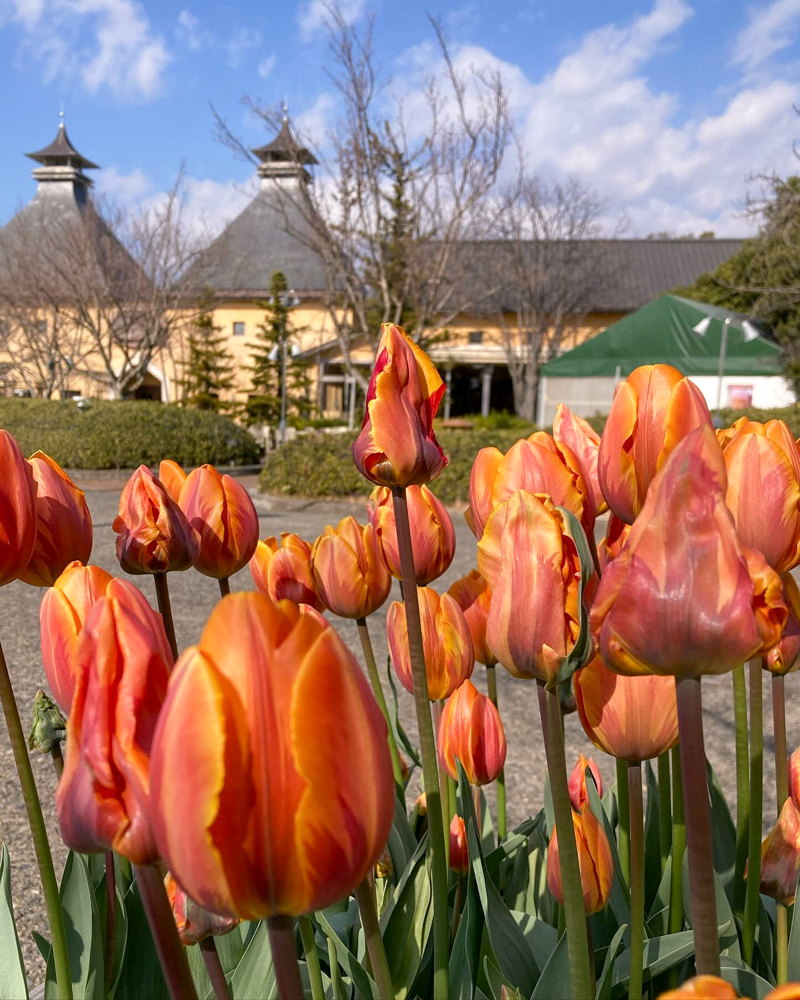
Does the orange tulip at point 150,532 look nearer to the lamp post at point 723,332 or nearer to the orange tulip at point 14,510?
the orange tulip at point 14,510

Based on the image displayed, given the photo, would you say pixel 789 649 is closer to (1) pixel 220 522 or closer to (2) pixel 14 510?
(1) pixel 220 522

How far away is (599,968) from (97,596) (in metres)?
0.78

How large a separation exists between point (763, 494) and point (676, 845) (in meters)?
0.41

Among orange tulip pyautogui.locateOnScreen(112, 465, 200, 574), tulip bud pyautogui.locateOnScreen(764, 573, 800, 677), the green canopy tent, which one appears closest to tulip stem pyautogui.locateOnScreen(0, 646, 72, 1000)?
orange tulip pyautogui.locateOnScreen(112, 465, 200, 574)

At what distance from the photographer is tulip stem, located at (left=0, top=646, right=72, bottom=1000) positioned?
72 cm

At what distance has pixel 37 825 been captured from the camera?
2.38 feet

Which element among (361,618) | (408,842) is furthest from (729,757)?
(361,618)

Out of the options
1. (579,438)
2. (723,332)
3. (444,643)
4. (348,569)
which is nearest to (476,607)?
(444,643)

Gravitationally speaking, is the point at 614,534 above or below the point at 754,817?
above

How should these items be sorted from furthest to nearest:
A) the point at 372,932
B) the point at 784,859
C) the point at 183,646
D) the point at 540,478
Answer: the point at 183,646
the point at 784,859
the point at 540,478
the point at 372,932

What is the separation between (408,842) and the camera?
1.37 m

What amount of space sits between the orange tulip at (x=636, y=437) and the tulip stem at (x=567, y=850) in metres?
0.21

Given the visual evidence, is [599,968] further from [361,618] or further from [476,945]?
[361,618]

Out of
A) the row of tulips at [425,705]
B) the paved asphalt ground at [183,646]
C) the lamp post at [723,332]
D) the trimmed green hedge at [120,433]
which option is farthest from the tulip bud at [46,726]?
the lamp post at [723,332]
